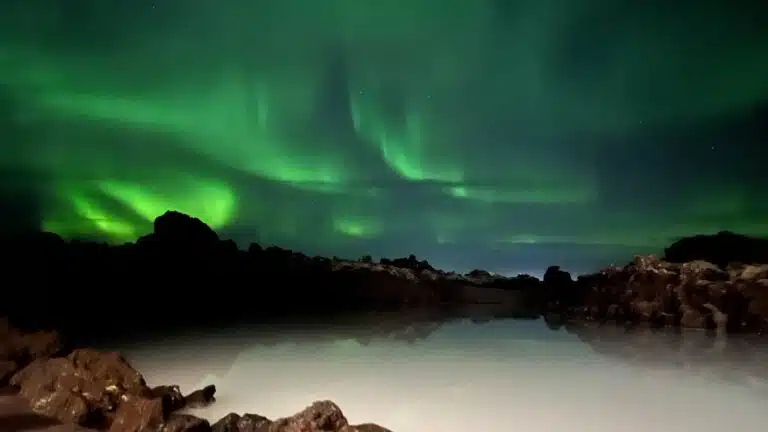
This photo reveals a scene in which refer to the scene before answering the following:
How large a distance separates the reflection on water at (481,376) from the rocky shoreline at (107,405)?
26.9 inches

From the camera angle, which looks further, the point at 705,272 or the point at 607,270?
the point at 607,270

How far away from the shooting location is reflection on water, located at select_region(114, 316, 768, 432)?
15.3 ft

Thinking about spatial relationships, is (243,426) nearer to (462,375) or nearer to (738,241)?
(462,375)

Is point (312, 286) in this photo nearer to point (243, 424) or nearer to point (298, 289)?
point (298, 289)

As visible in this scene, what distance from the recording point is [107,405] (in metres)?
4.21

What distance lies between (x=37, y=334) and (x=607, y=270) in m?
12.2

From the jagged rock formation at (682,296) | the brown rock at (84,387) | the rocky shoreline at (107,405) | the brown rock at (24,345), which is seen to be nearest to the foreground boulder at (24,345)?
the brown rock at (24,345)

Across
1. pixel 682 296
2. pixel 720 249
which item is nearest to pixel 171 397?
pixel 682 296

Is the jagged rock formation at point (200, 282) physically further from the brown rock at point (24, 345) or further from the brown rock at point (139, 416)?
the brown rock at point (139, 416)

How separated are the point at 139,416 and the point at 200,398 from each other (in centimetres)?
110

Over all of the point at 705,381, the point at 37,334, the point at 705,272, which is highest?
the point at 705,272

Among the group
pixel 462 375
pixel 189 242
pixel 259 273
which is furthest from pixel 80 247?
pixel 462 375

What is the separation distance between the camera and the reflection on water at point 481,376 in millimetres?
4664

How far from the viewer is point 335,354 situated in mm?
7711
